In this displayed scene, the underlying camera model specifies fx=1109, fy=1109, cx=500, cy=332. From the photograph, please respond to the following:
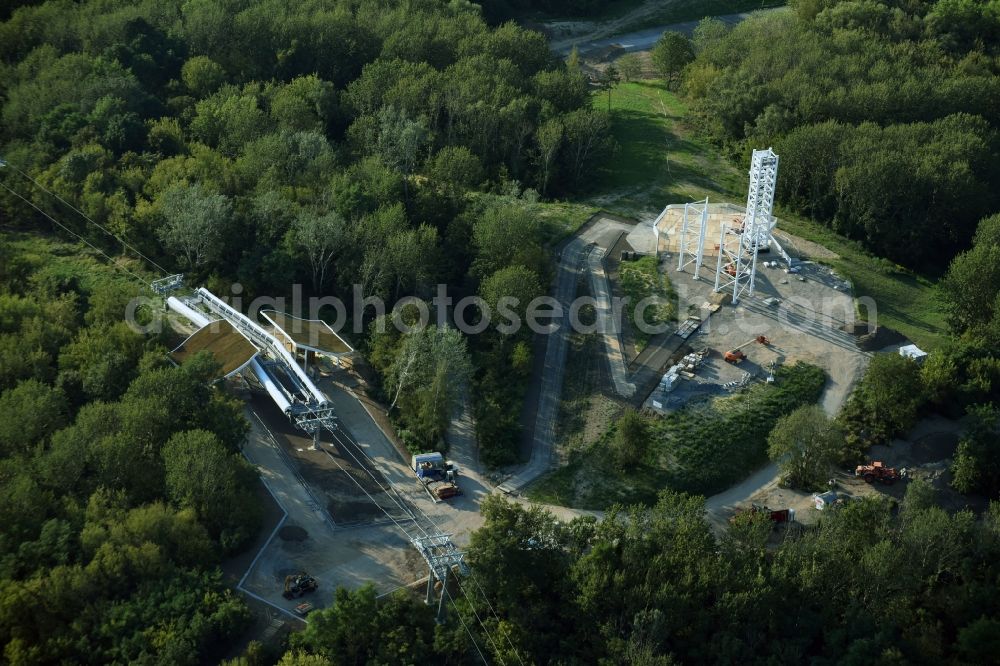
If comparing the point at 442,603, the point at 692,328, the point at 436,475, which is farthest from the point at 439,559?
the point at 692,328

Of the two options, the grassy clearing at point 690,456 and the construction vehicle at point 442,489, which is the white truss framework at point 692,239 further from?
the construction vehicle at point 442,489

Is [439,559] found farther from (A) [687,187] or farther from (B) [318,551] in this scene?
(A) [687,187]

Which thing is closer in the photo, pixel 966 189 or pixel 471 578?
pixel 471 578

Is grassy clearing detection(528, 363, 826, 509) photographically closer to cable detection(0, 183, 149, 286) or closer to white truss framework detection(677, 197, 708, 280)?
white truss framework detection(677, 197, 708, 280)

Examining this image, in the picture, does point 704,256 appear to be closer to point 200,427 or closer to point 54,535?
point 200,427

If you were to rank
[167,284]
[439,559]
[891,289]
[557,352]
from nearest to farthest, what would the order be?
[439,559] < [557,352] < [167,284] < [891,289]

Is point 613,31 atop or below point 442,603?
atop

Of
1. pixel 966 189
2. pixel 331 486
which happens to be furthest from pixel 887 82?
pixel 331 486
